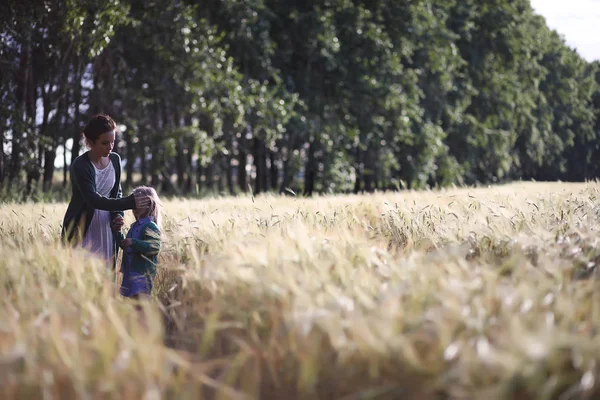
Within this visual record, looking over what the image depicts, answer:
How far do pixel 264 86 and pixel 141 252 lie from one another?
11.8 meters

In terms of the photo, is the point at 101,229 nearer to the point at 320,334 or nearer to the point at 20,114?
the point at 320,334

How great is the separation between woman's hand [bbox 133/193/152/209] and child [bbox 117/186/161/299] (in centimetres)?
2

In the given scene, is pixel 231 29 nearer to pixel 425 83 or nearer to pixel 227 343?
pixel 425 83

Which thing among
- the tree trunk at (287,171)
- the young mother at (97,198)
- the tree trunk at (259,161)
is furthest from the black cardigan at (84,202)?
the tree trunk at (287,171)

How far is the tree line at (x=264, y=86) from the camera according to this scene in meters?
11.6

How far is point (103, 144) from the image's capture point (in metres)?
4.02

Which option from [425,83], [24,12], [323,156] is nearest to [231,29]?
[323,156]

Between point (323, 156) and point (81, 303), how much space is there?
15605 mm

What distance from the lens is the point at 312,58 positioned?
56.9 ft

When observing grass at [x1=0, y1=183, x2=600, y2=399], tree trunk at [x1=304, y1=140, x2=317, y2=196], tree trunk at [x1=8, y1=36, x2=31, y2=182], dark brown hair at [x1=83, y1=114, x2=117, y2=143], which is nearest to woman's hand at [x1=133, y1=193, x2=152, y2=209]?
dark brown hair at [x1=83, y1=114, x2=117, y2=143]

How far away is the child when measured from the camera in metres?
3.69

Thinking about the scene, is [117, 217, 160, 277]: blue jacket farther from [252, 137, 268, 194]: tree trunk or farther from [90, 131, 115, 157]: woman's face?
[252, 137, 268, 194]: tree trunk

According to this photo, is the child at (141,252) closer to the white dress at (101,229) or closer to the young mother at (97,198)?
the young mother at (97,198)

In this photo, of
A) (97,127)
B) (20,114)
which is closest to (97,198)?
(97,127)
